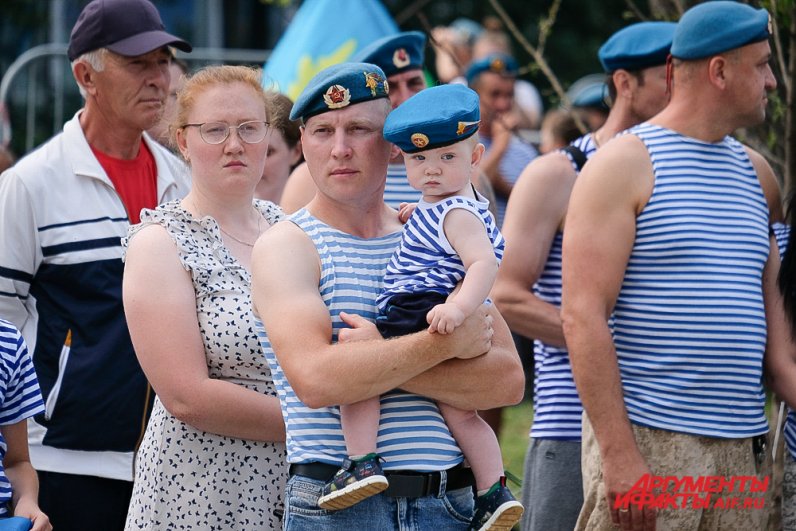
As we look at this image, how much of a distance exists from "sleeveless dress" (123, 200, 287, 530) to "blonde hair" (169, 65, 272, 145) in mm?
358

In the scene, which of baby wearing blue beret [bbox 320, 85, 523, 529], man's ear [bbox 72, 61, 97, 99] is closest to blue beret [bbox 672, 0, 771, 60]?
baby wearing blue beret [bbox 320, 85, 523, 529]

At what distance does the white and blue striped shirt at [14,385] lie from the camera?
315 cm

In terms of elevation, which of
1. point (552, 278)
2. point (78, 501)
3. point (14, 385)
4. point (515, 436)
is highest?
point (552, 278)

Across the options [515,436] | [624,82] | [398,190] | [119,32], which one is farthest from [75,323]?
[515,436]

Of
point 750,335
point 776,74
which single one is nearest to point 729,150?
point 750,335

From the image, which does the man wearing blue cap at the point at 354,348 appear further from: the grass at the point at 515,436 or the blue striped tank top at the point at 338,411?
the grass at the point at 515,436

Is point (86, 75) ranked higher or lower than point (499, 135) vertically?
higher

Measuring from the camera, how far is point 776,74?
5000 mm

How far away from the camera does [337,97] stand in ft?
9.70

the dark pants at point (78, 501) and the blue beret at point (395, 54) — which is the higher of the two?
the blue beret at point (395, 54)

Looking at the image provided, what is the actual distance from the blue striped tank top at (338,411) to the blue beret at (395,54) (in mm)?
2113

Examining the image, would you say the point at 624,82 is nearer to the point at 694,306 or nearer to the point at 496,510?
the point at 694,306

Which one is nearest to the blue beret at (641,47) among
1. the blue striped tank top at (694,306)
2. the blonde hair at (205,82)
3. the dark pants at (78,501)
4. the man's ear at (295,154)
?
the blue striped tank top at (694,306)

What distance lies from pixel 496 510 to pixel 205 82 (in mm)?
1517
